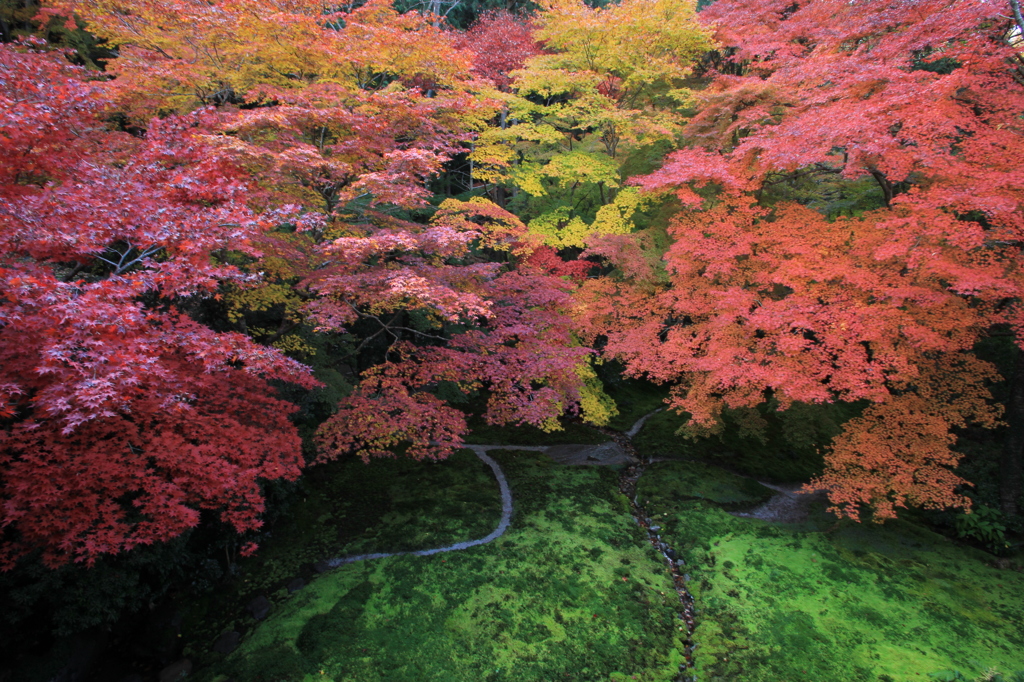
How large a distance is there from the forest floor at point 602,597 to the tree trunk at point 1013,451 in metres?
1.30

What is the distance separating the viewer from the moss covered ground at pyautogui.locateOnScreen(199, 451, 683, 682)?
6.21 m

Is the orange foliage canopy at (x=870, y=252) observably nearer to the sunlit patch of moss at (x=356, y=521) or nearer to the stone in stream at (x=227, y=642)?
the sunlit patch of moss at (x=356, y=521)

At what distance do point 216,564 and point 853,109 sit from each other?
12701 mm

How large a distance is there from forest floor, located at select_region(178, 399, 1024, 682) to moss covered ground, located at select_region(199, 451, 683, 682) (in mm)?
24

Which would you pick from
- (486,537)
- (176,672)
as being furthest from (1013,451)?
(176,672)

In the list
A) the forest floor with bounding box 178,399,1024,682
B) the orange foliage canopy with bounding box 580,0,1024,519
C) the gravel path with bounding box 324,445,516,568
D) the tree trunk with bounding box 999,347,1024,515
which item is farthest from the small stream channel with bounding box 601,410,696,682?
the tree trunk with bounding box 999,347,1024,515

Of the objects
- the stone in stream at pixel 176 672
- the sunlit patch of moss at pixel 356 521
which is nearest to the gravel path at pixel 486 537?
the sunlit patch of moss at pixel 356 521

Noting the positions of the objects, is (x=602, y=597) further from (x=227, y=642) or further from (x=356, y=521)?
(x=227, y=642)

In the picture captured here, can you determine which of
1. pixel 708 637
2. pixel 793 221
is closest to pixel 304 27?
pixel 793 221

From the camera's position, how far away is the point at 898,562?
795 cm

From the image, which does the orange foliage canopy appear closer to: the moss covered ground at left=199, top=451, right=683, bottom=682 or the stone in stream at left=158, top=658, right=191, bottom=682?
the moss covered ground at left=199, top=451, right=683, bottom=682

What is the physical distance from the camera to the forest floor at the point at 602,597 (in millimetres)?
6270

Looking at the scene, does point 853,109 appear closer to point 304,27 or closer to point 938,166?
point 938,166

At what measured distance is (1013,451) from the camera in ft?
27.9
